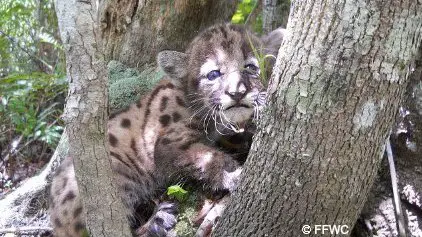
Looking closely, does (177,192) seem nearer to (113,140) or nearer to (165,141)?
(165,141)

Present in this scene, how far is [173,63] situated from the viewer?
503 cm

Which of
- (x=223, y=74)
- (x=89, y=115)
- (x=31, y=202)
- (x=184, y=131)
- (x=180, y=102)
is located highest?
(x=89, y=115)

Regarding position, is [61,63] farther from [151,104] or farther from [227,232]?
[227,232]

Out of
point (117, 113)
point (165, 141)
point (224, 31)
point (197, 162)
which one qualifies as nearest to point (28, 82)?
point (117, 113)

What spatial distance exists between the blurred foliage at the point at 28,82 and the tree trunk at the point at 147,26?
1.48 metres

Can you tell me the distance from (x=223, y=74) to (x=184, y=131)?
0.62 meters

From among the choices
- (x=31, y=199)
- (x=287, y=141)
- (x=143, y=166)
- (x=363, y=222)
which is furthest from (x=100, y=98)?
Result: (x=31, y=199)

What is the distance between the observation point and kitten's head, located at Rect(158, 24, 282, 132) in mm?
4312

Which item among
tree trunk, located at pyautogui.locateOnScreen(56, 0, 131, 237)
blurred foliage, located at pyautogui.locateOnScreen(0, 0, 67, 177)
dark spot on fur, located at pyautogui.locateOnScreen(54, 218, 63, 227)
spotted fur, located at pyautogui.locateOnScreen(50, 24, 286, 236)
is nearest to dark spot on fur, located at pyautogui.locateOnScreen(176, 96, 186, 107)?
spotted fur, located at pyautogui.locateOnScreen(50, 24, 286, 236)

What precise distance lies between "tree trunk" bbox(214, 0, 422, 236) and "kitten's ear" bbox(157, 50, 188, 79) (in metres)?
2.20

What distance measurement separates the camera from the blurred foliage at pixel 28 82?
22.2 feet

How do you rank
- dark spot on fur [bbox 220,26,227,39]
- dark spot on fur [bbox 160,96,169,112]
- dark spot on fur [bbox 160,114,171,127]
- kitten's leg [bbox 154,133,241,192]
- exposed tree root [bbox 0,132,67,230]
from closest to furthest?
1. kitten's leg [bbox 154,133,241,192]
2. dark spot on fur [bbox 220,26,227,39]
3. dark spot on fur [bbox 160,114,171,127]
4. dark spot on fur [bbox 160,96,169,112]
5. exposed tree root [bbox 0,132,67,230]

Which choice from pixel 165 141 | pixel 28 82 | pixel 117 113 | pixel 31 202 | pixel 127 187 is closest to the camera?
pixel 127 187

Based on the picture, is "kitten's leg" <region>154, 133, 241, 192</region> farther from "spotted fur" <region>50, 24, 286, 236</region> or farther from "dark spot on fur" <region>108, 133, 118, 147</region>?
"dark spot on fur" <region>108, 133, 118, 147</region>
